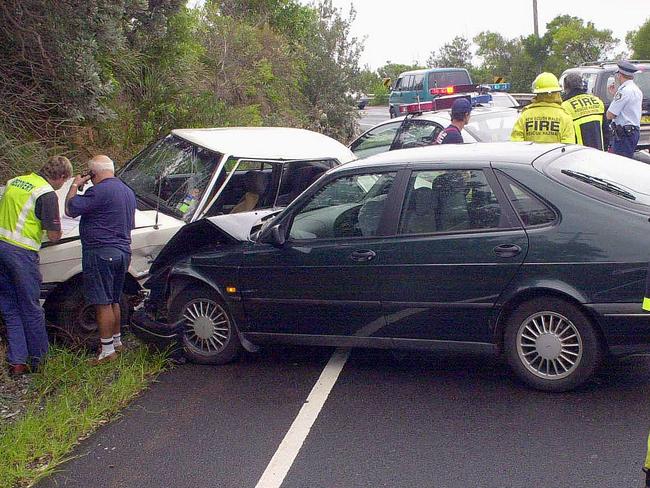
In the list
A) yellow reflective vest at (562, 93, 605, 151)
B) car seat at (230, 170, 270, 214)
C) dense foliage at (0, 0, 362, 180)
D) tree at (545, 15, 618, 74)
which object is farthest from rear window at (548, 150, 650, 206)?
tree at (545, 15, 618, 74)

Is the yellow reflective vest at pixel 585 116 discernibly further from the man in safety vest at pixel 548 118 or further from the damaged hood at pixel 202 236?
the damaged hood at pixel 202 236

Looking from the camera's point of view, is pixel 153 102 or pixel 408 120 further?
pixel 153 102

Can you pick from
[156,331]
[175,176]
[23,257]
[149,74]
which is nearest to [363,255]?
[156,331]

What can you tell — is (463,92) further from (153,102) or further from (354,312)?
(354,312)

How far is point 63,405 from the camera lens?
577 centimetres

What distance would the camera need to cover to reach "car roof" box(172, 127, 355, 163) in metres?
8.09

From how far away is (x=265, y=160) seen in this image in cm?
804

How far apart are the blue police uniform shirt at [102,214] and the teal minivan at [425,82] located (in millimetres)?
20699

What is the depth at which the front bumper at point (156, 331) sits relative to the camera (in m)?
6.52

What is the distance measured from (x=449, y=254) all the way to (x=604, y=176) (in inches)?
46.4

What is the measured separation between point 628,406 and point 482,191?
5.27 ft

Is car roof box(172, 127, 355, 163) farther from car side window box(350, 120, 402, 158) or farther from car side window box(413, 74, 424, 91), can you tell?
car side window box(413, 74, 424, 91)

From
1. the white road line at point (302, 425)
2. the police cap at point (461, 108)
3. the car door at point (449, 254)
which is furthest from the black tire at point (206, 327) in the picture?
the police cap at point (461, 108)

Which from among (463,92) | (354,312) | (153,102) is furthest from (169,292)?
(463,92)
